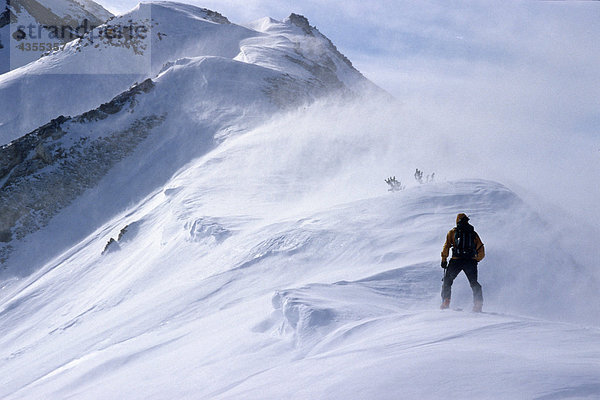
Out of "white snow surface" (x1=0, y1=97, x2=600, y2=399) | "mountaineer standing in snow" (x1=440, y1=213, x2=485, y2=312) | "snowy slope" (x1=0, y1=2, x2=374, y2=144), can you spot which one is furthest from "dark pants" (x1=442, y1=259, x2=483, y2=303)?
"snowy slope" (x1=0, y1=2, x2=374, y2=144)

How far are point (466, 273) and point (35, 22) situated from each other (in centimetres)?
8409

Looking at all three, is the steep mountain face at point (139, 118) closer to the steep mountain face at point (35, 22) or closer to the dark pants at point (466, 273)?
the dark pants at point (466, 273)

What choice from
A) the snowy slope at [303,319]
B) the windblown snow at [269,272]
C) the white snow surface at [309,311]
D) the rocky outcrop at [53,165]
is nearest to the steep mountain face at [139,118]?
the rocky outcrop at [53,165]

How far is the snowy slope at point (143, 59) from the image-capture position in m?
37.6

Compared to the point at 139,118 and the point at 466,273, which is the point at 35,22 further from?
the point at 466,273

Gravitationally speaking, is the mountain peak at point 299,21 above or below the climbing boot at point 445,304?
above

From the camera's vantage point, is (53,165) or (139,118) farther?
(139,118)

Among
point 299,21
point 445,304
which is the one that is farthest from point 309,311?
point 299,21

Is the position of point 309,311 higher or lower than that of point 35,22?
lower

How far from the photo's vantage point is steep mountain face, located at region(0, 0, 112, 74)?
6344 cm

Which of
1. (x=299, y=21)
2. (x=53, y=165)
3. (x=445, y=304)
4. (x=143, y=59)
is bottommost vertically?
(x=445, y=304)

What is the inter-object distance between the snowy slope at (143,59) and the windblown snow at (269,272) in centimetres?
1117

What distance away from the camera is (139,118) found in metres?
29.8

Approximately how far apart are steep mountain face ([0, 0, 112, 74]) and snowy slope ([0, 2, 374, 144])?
72.1 ft
